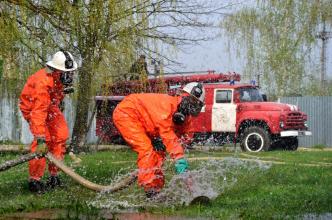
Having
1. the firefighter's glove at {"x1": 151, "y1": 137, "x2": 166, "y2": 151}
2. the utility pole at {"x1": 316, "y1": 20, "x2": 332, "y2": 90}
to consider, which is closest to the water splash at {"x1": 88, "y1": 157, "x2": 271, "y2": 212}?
the firefighter's glove at {"x1": 151, "y1": 137, "x2": 166, "y2": 151}

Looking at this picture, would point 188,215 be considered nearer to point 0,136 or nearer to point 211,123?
point 211,123

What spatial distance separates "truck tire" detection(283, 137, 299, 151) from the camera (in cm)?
2270

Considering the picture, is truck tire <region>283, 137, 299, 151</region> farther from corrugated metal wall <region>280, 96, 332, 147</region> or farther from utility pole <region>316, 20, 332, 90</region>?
utility pole <region>316, 20, 332, 90</region>

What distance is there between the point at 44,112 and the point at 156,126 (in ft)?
5.26

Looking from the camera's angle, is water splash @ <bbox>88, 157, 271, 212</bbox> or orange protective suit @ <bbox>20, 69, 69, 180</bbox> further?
orange protective suit @ <bbox>20, 69, 69, 180</bbox>

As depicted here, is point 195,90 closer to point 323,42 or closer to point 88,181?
point 88,181

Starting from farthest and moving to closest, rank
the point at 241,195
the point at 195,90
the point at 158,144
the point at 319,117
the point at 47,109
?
the point at 319,117
the point at 47,109
the point at 158,144
the point at 241,195
the point at 195,90

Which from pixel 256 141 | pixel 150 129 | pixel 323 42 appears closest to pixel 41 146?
pixel 150 129

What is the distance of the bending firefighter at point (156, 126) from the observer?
25.8 ft

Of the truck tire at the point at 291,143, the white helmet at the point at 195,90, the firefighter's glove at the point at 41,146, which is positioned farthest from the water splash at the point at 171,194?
the truck tire at the point at 291,143

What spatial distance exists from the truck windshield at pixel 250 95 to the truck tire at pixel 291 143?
1.56 m

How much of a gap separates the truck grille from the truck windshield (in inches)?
44.1

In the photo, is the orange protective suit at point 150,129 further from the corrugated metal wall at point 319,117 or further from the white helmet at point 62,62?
the corrugated metal wall at point 319,117

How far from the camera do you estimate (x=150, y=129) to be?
8.41 metres
